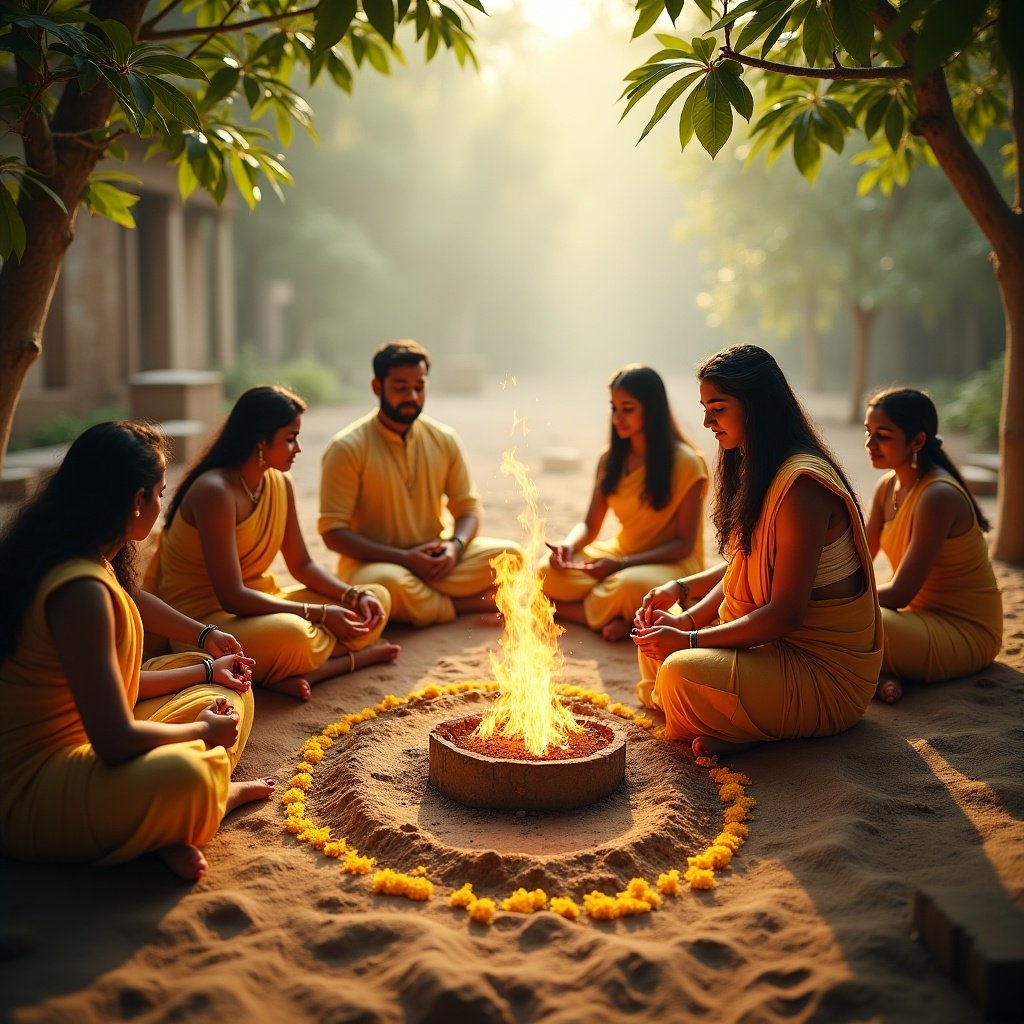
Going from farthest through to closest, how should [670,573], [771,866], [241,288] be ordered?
[241,288] < [670,573] < [771,866]

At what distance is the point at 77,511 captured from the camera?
3.40 meters

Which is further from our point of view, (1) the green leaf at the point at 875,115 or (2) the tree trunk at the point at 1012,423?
(2) the tree trunk at the point at 1012,423

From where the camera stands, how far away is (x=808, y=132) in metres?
5.51

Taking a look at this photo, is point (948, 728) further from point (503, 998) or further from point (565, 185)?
point (565, 185)

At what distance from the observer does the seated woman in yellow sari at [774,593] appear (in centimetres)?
432

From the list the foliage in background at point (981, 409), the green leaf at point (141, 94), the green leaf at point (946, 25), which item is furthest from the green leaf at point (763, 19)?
the foliage in background at point (981, 409)

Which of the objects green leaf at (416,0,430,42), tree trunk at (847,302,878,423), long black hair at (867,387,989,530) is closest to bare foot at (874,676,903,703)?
long black hair at (867,387,989,530)

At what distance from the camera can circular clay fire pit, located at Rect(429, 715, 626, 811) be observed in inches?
163

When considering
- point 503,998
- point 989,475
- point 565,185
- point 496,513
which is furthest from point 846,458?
point 565,185

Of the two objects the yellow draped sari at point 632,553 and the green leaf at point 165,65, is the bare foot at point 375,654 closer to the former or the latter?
the yellow draped sari at point 632,553

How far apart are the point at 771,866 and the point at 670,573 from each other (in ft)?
9.61

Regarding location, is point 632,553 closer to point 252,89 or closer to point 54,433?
point 252,89

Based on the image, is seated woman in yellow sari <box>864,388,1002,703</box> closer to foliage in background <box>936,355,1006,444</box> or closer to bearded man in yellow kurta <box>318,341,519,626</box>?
bearded man in yellow kurta <box>318,341,519,626</box>

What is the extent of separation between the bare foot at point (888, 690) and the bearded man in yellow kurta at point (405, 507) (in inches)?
102
